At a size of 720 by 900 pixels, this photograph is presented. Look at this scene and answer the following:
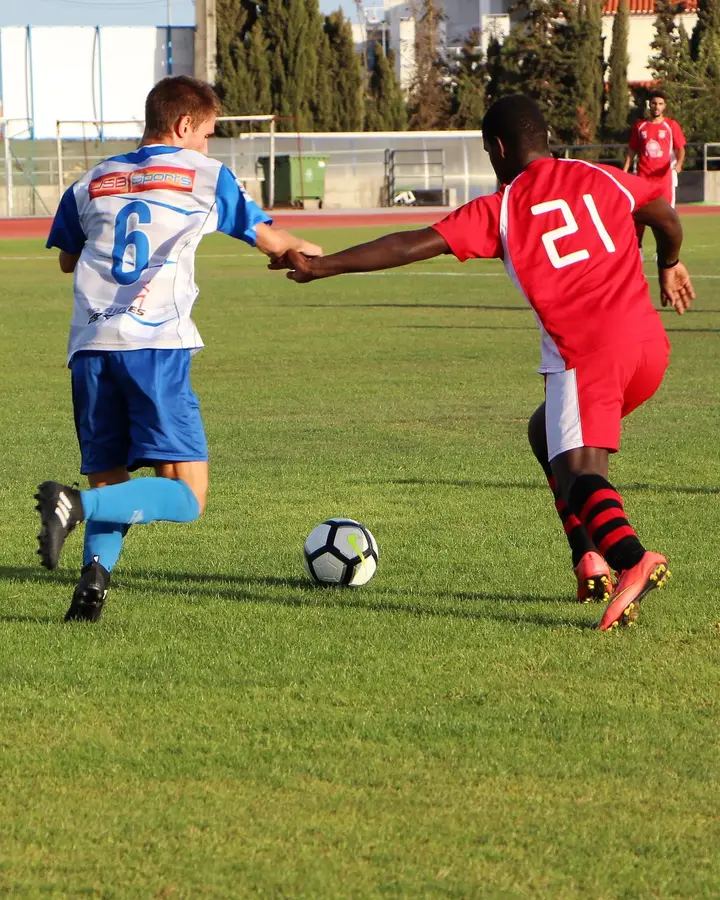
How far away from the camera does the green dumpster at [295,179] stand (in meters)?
45.7

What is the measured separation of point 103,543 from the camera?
506 centimetres

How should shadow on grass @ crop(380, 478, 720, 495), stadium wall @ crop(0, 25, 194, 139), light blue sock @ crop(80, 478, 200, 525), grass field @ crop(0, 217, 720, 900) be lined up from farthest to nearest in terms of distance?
stadium wall @ crop(0, 25, 194, 139)
shadow on grass @ crop(380, 478, 720, 495)
light blue sock @ crop(80, 478, 200, 525)
grass field @ crop(0, 217, 720, 900)

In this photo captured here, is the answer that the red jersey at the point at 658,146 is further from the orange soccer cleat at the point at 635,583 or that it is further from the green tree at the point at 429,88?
the green tree at the point at 429,88

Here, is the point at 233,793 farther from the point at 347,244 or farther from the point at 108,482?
the point at 347,244

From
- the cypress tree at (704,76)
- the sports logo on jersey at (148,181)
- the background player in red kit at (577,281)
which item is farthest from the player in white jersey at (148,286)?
the cypress tree at (704,76)

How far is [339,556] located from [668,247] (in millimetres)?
1632

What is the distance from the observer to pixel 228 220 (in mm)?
4898

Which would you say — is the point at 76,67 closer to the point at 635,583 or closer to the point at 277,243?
the point at 277,243

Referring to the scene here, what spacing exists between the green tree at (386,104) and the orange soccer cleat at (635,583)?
54.5m

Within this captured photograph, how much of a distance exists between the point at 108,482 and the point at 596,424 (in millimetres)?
1657

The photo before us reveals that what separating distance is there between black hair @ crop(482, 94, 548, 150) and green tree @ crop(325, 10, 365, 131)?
52077 millimetres

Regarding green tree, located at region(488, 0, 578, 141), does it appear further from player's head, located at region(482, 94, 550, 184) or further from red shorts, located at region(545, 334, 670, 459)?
red shorts, located at region(545, 334, 670, 459)

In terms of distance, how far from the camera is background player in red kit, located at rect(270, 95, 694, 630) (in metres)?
4.71

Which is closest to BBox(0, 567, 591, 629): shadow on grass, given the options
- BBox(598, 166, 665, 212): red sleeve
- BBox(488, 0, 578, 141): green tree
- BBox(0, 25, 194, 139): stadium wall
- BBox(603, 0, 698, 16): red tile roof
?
BBox(598, 166, 665, 212): red sleeve
